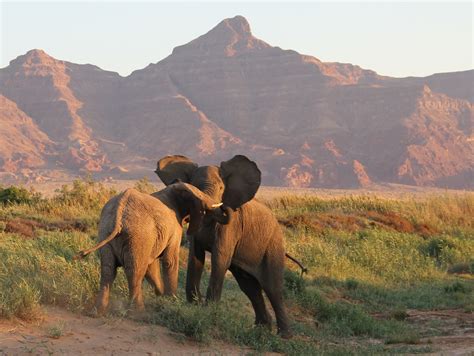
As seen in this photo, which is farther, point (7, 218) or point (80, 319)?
point (7, 218)

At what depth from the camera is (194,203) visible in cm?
994

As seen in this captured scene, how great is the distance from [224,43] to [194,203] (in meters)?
184

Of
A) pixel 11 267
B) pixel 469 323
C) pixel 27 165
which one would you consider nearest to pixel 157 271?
pixel 11 267

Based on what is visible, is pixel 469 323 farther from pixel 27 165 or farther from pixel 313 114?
pixel 313 114

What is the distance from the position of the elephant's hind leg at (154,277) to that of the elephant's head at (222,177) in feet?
3.77

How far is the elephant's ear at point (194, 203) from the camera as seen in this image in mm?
9930

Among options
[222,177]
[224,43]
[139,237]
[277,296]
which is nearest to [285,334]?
[277,296]

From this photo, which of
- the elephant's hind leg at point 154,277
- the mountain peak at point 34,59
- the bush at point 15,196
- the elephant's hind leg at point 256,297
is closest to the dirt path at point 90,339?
the elephant's hind leg at point 154,277

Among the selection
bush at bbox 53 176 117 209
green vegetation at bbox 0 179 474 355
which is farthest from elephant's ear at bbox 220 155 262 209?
bush at bbox 53 176 117 209

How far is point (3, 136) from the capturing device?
134000mm

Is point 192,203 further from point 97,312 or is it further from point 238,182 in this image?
point 97,312

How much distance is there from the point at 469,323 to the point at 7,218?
10.7 metres

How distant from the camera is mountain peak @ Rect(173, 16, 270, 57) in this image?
620 ft

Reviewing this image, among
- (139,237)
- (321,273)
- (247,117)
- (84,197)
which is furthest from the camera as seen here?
(247,117)
